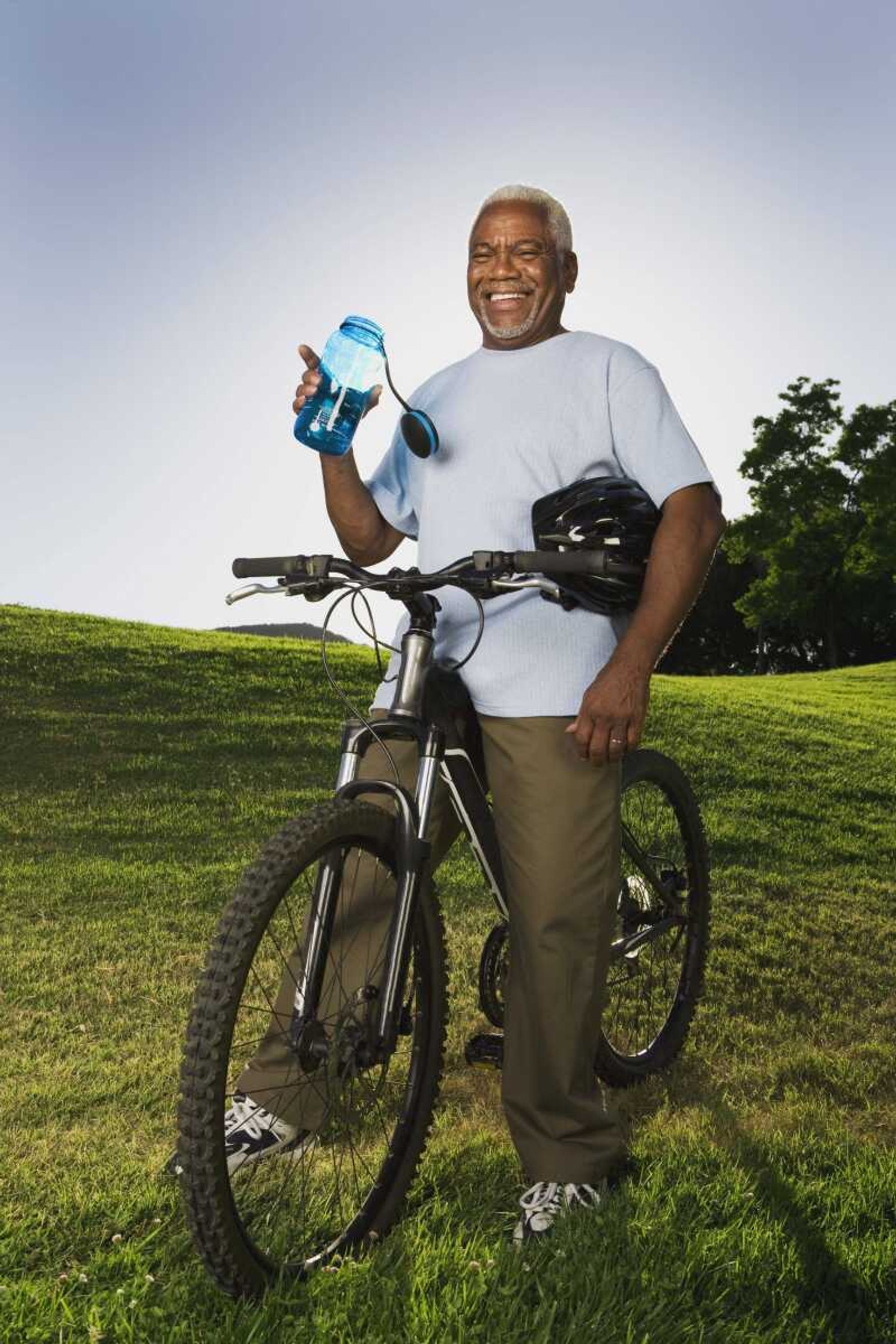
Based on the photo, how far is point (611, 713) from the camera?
3092mm

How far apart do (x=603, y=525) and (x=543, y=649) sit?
1.15 feet

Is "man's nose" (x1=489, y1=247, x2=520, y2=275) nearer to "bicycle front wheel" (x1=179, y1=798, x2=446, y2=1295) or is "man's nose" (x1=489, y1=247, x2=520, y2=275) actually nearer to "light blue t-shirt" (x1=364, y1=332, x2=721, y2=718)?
"light blue t-shirt" (x1=364, y1=332, x2=721, y2=718)

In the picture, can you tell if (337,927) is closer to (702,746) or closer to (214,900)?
(214,900)

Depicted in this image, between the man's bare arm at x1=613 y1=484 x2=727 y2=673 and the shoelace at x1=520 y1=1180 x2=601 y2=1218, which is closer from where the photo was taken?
the man's bare arm at x1=613 y1=484 x2=727 y2=673

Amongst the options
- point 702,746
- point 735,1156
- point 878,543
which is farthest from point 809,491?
point 735,1156

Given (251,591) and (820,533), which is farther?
(820,533)

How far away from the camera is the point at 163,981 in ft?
19.0

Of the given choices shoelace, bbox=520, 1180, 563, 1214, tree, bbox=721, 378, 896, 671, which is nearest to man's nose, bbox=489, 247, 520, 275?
shoelace, bbox=520, 1180, 563, 1214

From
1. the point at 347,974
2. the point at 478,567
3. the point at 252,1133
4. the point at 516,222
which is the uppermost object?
the point at 516,222

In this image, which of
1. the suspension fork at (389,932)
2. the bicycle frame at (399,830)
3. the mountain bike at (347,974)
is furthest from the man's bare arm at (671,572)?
the suspension fork at (389,932)

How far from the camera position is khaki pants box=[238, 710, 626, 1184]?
3277 mm

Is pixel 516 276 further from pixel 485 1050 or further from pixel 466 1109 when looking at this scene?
pixel 466 1109

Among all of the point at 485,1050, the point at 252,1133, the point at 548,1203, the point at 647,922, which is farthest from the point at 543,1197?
the point at 647,922

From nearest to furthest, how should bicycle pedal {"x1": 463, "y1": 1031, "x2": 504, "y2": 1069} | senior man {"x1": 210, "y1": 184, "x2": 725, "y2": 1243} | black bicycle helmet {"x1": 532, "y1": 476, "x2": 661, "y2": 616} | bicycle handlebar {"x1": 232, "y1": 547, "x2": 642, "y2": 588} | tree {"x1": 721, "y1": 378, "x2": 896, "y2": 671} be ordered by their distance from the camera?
bicycle handlebar {"x1": 232, "y1": 547, "x2": 642, "y2": 588} → black bicycle helmet {"x1": 532, "y1": 476, "x2": 661, "y2": 616} → senior man {"x1": 210, "y1": 184, "x2": 725, "y2": 1243} → bicycle pedal {"x1": 463, "y1": 1031, "x2": 504, "y2": 1069} → tree {"x1": 721, "y1": 378, "x2": 896, "y2": 671}
